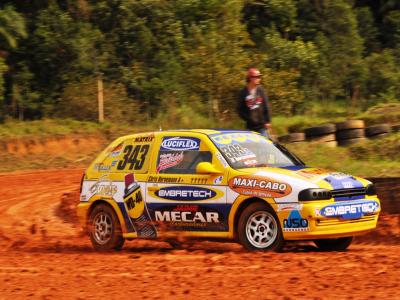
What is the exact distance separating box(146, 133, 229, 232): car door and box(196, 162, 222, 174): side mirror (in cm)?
5

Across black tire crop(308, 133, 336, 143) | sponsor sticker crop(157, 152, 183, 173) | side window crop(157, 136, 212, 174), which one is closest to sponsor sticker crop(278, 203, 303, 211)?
side window crop(157, 136, 212, 174)

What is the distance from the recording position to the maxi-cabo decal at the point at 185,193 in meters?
10.2

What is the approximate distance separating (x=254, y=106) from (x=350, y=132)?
6702 millimetres

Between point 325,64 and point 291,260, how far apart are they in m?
29.4

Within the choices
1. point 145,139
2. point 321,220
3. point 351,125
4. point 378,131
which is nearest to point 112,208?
point 145,139

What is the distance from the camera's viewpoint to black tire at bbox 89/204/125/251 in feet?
37.1

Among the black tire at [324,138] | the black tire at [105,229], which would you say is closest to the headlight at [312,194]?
the black tire at [105,229]

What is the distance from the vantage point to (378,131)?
1919 cm

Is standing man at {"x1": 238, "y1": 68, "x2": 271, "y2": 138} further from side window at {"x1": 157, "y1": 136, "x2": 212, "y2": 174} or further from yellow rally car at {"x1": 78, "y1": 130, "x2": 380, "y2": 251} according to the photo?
side window at {"x1": 157, "y1": 136, "x2": 212, "y2": 174}

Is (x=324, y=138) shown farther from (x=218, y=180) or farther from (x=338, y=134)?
(x=218, y=180)

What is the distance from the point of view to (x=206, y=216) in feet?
33.6

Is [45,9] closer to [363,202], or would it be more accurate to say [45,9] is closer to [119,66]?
[119,66]

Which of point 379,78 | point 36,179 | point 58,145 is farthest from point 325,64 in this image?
point 36,179

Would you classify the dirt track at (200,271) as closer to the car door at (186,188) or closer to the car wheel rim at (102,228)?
the car wheel rim at (102,228)
